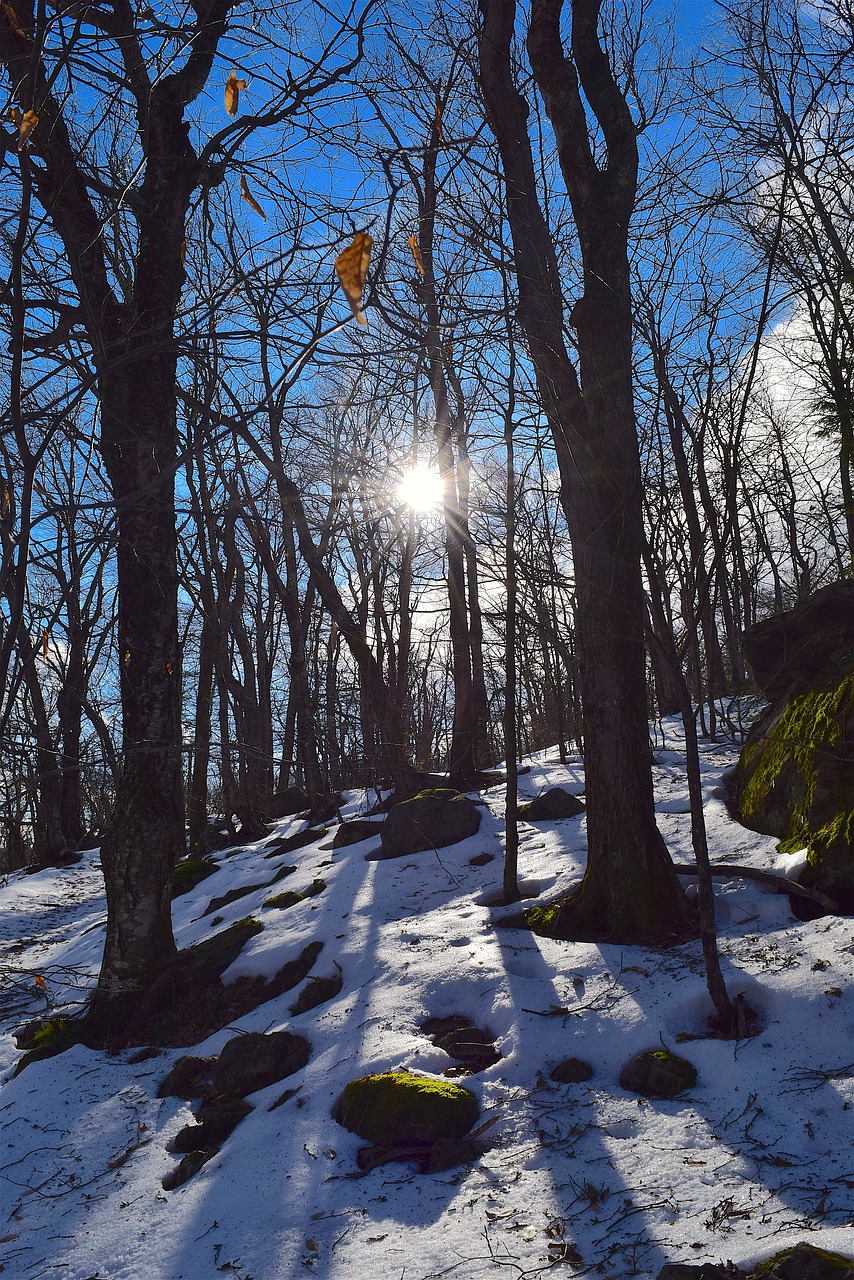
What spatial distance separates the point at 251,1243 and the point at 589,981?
75.4 inches

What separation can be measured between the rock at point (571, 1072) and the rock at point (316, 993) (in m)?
1.61

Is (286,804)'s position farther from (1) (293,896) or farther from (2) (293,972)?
(2) (293,972)

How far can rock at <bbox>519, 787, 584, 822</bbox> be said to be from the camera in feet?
22.9

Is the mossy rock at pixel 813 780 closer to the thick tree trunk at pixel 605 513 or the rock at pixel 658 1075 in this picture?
the thick tree trunk at pixel 605 513

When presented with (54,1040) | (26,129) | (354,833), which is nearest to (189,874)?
(354,833)

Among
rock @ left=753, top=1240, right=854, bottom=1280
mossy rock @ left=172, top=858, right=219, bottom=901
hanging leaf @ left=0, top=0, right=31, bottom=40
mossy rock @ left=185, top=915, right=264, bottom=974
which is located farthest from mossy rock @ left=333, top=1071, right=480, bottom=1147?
mossy rock @ left=172, top=858, right=219, bottom=901

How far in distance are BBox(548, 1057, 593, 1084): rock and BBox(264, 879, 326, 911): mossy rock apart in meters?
3.34

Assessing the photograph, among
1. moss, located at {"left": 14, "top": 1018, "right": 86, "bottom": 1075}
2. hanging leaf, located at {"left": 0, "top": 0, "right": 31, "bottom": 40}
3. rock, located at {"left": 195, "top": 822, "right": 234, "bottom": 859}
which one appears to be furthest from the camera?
rock, located at {"left": 195, "top": 822, "right": 234, "bottom": 859}

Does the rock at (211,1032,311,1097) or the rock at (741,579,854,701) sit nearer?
the rock at (211,1032,311,1097)

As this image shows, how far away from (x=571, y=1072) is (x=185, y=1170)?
1726mm

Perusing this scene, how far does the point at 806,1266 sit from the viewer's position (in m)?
2.02

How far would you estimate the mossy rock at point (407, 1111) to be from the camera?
3094 millimetres

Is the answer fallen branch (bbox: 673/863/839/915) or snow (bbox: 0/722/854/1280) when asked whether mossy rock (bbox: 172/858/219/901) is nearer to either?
snow (bbox: 0/722/854/1280)

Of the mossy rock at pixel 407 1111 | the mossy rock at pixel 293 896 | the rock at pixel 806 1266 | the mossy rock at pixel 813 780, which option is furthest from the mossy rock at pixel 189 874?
the rock at pixel 806 1266
